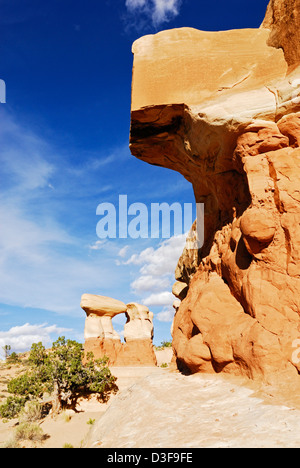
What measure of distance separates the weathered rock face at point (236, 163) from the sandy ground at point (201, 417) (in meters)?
0.53

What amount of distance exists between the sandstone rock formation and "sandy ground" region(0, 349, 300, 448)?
2159 cm

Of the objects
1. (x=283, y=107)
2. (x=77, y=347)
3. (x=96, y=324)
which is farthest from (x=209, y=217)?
(x=96, y=324)

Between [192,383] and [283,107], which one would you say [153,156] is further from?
[192,383]

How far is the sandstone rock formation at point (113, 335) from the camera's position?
89.8 feet

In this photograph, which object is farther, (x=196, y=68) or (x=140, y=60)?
(x=140, y=60)

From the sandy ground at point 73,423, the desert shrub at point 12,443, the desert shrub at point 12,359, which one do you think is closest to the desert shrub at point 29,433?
the sandy ground at point 73,423

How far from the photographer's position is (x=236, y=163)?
23.9 ft

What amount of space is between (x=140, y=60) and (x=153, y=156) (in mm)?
3057

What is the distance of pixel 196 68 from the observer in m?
8.51

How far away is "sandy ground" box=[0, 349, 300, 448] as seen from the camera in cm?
322

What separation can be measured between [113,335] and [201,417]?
2588 cm

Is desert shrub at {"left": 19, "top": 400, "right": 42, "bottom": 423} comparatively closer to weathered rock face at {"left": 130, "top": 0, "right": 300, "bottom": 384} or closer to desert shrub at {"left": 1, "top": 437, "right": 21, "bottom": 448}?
desert shrub at {"left": 1, "top": 437, "right": 21, "bottom": 448}

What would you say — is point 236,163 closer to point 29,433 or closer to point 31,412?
point 29,433

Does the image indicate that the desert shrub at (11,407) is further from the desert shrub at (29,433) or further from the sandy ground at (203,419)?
the sandy ground at (203,419)
